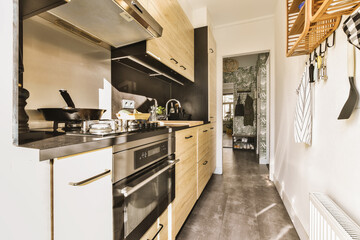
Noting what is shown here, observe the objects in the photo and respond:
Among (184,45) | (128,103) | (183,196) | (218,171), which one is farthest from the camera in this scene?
(218,171)

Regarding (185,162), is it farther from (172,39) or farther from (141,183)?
(172,39)

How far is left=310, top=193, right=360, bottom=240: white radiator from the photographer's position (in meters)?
0.64

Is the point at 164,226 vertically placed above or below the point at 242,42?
below

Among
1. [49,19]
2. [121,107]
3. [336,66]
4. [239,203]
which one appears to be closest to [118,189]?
[121,107]

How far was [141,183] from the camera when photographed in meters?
0.87

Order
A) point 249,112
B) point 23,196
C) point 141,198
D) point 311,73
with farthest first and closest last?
1. point 249,112
2. point 311,73
3. point 141,198
4. point 23,196

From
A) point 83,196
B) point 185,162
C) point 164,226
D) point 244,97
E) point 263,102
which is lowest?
point 164,226

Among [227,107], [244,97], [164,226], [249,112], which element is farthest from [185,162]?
[227,107]

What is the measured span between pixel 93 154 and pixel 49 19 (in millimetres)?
953

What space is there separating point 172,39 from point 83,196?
159 cm

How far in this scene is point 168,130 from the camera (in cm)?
116

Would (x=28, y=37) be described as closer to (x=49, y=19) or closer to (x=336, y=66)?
(x=49, y=19)

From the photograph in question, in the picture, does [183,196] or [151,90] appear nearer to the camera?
[183,196]

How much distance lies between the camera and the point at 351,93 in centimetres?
76
